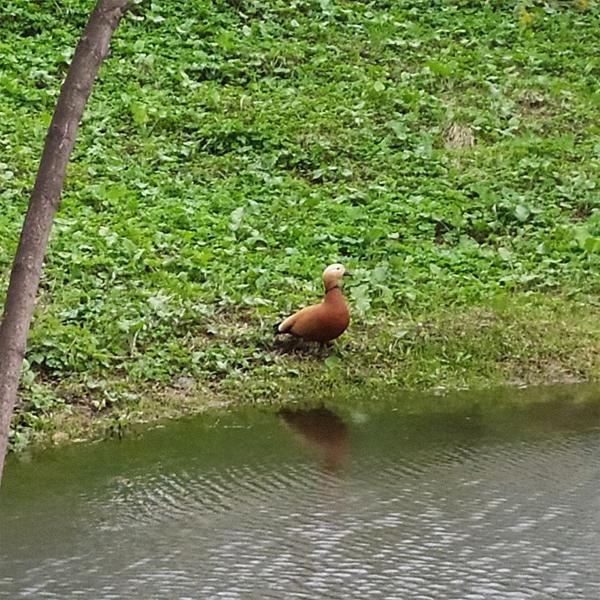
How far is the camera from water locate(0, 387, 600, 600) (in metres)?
5.30

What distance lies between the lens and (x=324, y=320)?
25.5 ft

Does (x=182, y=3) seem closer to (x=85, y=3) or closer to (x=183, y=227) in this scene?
(x=85, y=3)

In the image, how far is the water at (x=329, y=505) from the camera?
530cm

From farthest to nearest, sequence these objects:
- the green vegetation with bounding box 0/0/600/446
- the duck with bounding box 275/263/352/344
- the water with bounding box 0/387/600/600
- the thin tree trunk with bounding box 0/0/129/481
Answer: the green vegetation with bounding box 0/0/600/446
the duck with bounding box 275/263/352/344
the water with bounding box 0/387/600/600
the thin tree trunk with bounding box 0/0/129/481

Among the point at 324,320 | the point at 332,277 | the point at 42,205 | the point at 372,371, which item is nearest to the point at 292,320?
the point at 324,320

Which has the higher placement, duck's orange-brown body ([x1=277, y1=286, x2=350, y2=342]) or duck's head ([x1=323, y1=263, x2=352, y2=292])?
duck's head ([x1=323, y1=263, x2=352, y2=292])

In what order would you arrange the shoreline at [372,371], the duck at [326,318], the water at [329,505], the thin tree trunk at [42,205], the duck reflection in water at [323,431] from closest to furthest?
1. the thin tree trunk at [42,205]
2. the water at [329,505]
3. the duck reflection in water at [323,431]
4. the shoreline at [372,371]
5. the duck at [326,318]

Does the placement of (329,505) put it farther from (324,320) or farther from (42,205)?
(42,205)

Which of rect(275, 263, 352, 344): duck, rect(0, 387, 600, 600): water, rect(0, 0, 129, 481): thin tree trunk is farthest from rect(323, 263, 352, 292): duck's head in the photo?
rect(0, 0, 129, 481): thin tree trunk

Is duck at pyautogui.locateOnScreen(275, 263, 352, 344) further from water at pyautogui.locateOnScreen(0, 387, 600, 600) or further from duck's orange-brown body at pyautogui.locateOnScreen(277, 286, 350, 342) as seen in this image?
water at pyautogui.locateOnScreen(0, 387, 600, 600)

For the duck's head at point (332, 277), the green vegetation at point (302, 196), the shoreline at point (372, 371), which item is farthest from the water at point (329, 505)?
the duck's head at point (332, 277)

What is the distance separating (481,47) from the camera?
13.8m

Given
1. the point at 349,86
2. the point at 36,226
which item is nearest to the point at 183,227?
the point at 349,86

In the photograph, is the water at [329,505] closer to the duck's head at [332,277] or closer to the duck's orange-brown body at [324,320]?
the duck's orange-brown body at [324,320]
